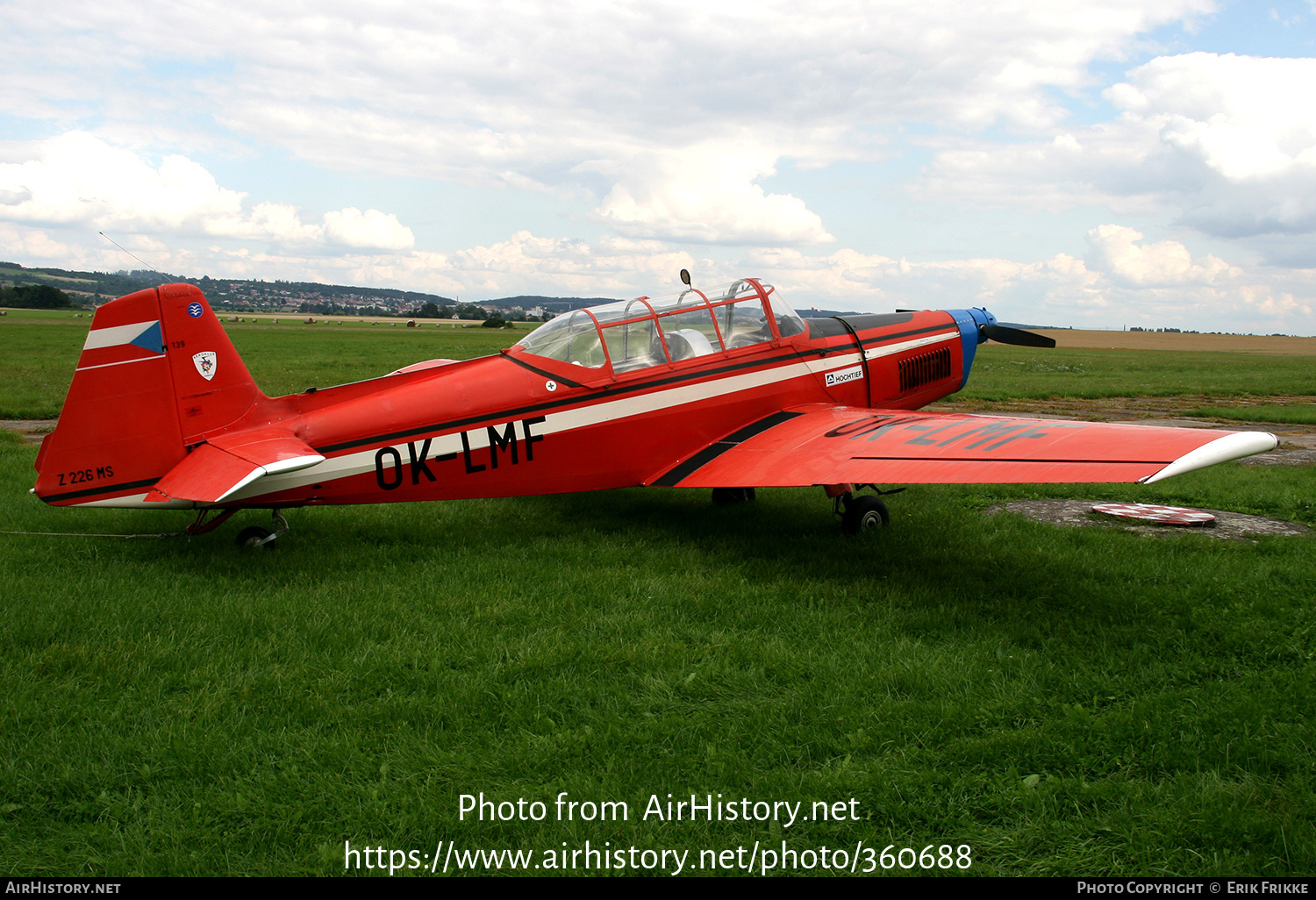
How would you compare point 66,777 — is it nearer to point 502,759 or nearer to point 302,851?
point 302,851

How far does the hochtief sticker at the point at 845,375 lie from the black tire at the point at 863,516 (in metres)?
1.54

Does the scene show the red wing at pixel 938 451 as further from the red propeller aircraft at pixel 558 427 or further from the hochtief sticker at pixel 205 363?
the hochtief sticker at pixel 205 363

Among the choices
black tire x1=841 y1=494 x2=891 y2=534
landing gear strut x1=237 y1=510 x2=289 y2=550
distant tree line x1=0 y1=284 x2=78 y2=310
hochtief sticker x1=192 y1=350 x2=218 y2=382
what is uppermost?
distant tree line x1=0 y1=284 x2=78 y2=310

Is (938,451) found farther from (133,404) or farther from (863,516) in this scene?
(133,404)

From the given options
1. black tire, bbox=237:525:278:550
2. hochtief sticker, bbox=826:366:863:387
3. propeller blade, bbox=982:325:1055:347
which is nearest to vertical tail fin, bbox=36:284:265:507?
black tire, bbox=237:525:278:550

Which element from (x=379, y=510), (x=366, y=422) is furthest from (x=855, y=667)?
(x=379, y=510)

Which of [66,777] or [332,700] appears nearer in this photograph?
[66,777]

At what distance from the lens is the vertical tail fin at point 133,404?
18.9ft

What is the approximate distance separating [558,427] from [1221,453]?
4.77 metres

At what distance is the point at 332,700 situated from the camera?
3.95m

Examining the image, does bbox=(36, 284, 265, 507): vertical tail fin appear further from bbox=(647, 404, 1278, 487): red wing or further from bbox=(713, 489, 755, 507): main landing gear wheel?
bbox=(713, 489, 755, 507): main landing gear wheel

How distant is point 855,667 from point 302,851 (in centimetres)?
279

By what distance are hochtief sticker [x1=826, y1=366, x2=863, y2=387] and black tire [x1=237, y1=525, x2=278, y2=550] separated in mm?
5564

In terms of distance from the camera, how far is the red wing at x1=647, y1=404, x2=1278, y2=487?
482 centimetres
